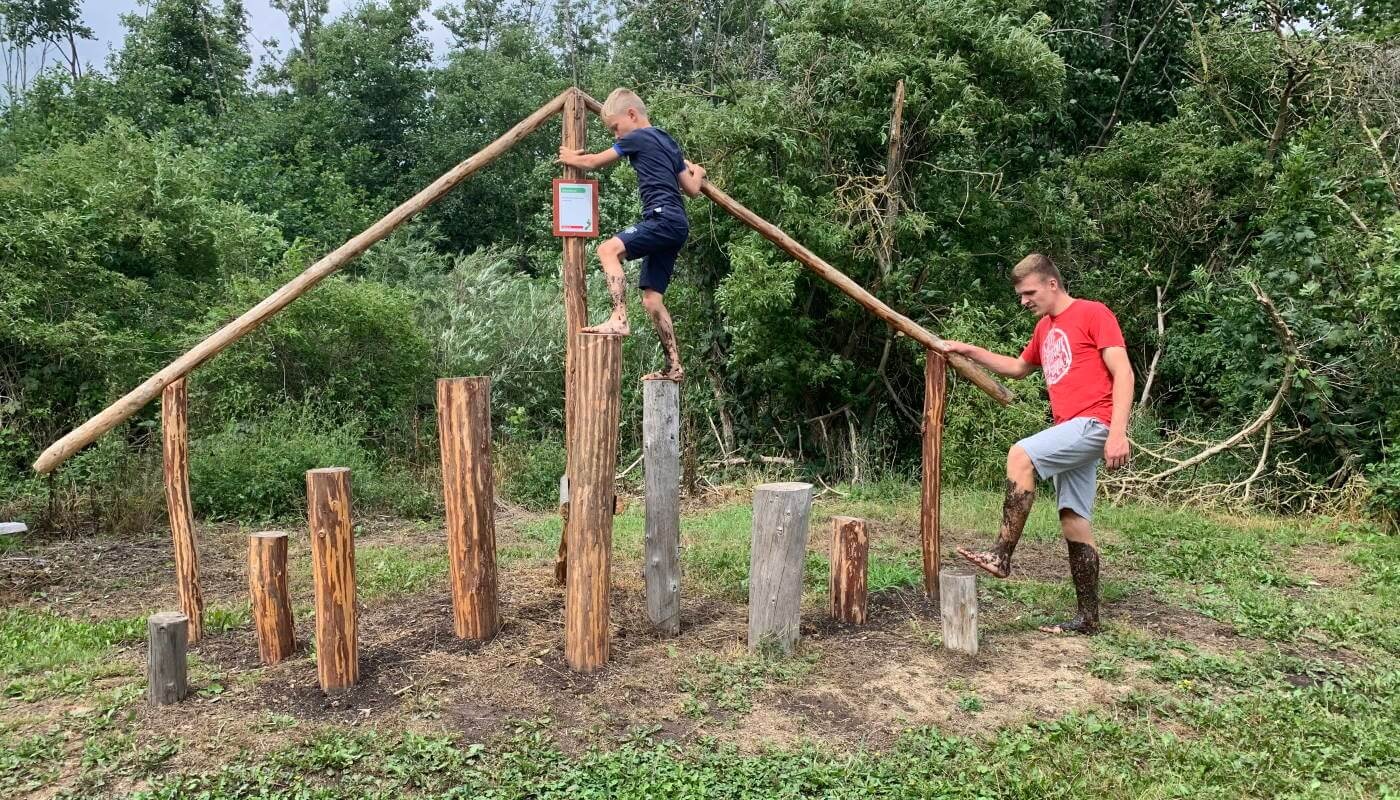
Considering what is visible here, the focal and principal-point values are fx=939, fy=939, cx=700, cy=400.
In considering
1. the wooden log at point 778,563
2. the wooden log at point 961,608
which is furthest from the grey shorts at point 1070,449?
the wooden log at point 778,563

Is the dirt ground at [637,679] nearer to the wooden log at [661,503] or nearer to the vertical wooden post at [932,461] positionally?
the wooden log at [661,503]

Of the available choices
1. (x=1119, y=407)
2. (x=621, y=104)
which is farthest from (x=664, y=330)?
(x=1119, y=407)

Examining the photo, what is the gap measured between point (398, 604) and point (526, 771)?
2.21 metres

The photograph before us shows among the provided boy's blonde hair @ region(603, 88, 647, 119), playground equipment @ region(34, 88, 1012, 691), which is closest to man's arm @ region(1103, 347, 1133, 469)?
playground equipment @ region(34, 88, 1012, 691)

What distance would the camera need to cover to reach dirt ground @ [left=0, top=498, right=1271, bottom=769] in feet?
12.5

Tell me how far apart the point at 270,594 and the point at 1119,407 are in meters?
4.03

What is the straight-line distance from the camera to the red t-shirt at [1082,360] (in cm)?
449

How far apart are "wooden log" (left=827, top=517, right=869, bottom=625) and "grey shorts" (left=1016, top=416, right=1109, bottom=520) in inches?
37.4

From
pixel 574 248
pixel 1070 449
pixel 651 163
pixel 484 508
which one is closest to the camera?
pixel 1070 449

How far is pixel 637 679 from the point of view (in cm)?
423

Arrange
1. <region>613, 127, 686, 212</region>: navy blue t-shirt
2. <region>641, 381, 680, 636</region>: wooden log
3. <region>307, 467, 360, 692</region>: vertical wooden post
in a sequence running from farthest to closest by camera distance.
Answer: <region>641, 381, 680, 636</region>: wooden log, <region>613, 127, 686, 212</region>: navy blue t-shirt, <region>307, 467, 360, 692</region>: vertical wooden post

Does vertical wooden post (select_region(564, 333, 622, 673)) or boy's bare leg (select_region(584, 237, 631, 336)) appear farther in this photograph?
boy's bare leg (select_region(584, 237, 631, 336))

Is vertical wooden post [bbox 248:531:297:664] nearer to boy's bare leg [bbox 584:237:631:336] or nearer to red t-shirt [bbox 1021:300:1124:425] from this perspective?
boy's bare leg [bbox 584:237:631:336]

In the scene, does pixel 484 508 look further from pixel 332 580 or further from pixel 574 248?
pixel 574 248
